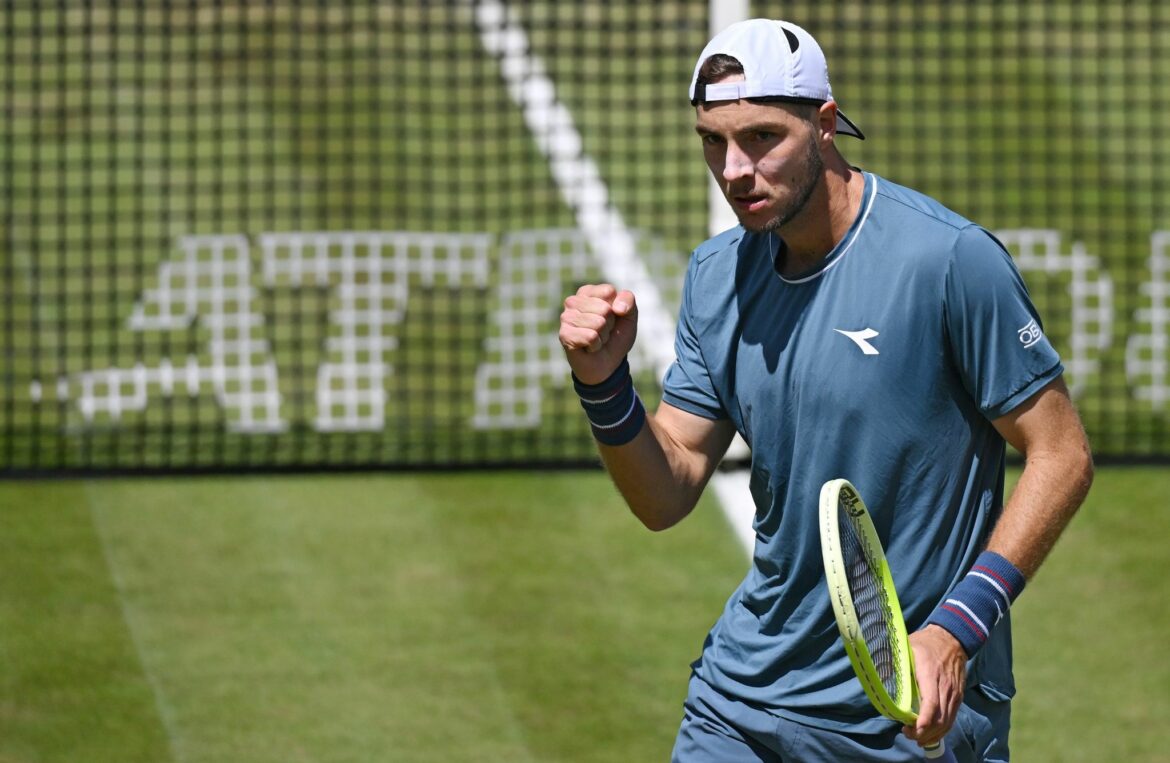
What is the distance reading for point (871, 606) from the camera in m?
3.91

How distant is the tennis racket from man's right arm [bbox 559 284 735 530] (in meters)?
0.57

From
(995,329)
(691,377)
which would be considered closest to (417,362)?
(691,377)

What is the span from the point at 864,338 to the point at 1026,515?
526 millimetres

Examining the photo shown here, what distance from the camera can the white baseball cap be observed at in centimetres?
408

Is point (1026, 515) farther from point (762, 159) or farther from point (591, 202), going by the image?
point (591, 202)

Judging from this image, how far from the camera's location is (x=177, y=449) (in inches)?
405

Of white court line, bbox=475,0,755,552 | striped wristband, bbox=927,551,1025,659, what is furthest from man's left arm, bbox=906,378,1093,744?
white court line, bbox=475,0,755,552

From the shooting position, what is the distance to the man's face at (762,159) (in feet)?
13.4

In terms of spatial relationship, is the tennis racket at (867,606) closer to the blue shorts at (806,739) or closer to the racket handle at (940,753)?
the racket handle at (940,753)

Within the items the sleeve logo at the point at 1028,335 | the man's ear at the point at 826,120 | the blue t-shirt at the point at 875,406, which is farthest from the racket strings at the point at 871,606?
the man's ear at the point at 826,120

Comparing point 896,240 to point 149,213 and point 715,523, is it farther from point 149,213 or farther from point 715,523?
point 149,213

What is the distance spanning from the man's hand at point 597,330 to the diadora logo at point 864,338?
493mm

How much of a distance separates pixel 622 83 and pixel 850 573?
11.7 metres

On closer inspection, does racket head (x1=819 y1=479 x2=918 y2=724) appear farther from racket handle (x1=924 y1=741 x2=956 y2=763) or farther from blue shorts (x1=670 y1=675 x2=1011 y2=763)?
blue shorts (x1=670 y1=675 x2=1011 y2=763)
